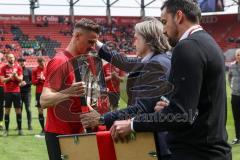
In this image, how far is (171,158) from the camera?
290cm

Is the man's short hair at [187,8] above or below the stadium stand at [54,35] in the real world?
above

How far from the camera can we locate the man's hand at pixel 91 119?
3420mm

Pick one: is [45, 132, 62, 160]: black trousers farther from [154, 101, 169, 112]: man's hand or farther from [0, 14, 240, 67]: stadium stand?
[0, 14, 240, 67]: stadium stand

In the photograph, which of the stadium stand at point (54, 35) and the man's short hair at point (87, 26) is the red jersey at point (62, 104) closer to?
the man's short hair at point (87, 26)

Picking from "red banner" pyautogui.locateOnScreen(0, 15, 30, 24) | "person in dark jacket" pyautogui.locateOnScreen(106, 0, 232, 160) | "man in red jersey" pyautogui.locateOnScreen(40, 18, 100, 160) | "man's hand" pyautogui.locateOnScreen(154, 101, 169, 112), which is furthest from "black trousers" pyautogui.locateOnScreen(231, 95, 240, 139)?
"red banner" pyautogui.locateOnScreen(0, 15, 30, 24)

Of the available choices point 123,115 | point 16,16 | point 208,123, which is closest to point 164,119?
point 208,123

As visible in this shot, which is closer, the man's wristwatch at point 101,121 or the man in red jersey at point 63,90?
the man's wristwatch at point 101,121

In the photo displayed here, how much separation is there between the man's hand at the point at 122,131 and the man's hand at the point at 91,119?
0.45 meters

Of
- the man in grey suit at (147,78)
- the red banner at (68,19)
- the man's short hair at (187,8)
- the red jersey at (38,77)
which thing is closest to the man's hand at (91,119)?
the man in grey suit at (147,78)

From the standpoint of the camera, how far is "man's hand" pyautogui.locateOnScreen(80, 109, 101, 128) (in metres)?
3.42

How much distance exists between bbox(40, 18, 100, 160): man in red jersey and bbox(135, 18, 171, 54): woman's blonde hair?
29.3 inches

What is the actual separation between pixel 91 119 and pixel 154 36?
0.70 m

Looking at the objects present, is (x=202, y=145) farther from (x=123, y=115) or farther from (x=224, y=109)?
(x=123, y=115)

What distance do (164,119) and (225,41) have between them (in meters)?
48.6
